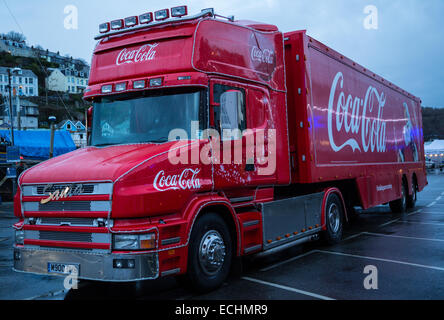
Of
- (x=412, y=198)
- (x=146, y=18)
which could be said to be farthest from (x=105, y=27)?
(x=412, y=198)

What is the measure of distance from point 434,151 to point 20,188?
81.3 metres

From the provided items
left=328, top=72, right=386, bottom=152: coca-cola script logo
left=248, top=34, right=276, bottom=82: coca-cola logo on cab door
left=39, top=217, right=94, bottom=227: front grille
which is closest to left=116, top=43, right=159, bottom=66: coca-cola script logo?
left=248, top=34, right=276, bottom=82: coca-cola logo on cab door

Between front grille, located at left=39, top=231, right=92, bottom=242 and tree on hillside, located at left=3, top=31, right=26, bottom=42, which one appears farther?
tree on hillside, located at left=3, top=31, right=26, bottom=42

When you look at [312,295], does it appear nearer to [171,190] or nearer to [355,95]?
[171,190]

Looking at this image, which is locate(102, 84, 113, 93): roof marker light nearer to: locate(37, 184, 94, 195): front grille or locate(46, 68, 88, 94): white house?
locate(37, 184, 94, 195): front grille

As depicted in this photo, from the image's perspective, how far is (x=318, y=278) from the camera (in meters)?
6.73

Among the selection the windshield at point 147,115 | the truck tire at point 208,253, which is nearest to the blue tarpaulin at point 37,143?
the windshield at point 147,115

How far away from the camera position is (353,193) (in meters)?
11.2

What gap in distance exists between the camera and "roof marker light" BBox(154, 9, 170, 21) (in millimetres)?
6666

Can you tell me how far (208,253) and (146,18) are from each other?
146 inches

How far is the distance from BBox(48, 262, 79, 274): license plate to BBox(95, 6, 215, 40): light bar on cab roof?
3699 mm

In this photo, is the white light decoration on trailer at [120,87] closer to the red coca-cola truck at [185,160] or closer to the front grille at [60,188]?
the red coca-cola truck at [185,160]

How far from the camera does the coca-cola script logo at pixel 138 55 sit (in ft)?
21.5
